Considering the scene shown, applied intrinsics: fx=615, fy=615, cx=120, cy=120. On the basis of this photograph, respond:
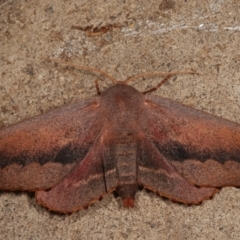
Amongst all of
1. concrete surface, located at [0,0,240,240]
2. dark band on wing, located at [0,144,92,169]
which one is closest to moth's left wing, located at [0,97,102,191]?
dark band on wing, located at [0,144,92,169]

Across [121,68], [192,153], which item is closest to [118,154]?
[192,153]

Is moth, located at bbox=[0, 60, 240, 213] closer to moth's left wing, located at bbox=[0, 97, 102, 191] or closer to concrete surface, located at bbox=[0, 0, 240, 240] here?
moth's left wing, located at bbox=[0, 97, 102, 191]

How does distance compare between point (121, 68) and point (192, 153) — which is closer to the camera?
point (192, 153)

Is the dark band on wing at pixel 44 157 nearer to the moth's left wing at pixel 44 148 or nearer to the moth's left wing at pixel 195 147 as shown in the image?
the moth's left wing at pixel 44 148

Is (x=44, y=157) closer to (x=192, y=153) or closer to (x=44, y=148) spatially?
(x=44, y=148)

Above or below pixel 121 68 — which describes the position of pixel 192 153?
below

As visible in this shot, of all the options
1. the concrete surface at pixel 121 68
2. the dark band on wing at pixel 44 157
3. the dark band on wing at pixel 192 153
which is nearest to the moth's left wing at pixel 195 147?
the dark band on wing at pixel 192 153

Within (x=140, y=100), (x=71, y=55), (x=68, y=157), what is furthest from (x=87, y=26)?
(x=68, y=157)
